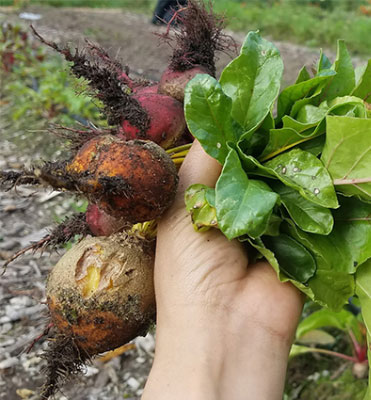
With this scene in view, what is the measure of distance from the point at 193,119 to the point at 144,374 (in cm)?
160

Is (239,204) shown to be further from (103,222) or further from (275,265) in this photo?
(103,222)

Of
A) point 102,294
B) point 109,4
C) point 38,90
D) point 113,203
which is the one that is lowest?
point 109,4

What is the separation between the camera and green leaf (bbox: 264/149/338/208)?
120 cm

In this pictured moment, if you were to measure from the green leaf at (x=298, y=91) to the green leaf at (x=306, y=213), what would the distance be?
0.25 m

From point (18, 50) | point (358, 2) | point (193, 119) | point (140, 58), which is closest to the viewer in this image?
point (193, 119)

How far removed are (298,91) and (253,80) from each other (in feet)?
0.41

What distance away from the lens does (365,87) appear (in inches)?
55.8

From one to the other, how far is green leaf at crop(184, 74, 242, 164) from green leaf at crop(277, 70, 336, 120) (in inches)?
7.4

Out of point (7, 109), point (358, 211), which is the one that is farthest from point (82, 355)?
point (7, 109)

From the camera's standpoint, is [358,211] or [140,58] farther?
[140,58]

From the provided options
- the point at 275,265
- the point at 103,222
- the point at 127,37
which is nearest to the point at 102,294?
the point at 103,222

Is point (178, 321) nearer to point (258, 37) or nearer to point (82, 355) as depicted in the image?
point (82, 355)

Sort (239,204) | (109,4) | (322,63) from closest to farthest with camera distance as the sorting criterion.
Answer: (239,204)
(322,63)
(109,4)

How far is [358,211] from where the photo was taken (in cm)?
133
